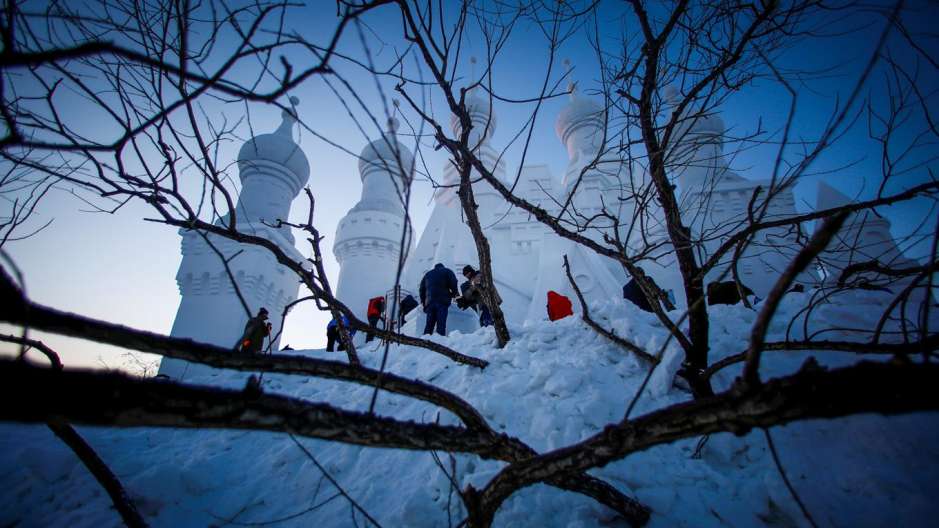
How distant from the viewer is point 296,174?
15773mm

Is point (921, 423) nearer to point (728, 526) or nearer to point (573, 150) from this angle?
point (728, 526)

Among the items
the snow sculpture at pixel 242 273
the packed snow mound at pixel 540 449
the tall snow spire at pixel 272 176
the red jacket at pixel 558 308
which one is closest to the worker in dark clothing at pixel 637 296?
the red jacket at pixel 558 308

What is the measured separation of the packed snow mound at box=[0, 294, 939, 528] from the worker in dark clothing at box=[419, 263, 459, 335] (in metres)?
3.04

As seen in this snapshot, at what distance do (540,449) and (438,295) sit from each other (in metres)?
4.88

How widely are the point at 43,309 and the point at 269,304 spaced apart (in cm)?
1277

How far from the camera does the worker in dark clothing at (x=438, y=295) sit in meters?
7.28

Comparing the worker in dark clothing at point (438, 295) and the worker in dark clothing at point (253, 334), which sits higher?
the worker in dark clothing at point (438, 295)

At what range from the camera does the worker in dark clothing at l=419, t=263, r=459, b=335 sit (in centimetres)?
728

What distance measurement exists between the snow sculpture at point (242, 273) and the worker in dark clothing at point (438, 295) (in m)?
5.45

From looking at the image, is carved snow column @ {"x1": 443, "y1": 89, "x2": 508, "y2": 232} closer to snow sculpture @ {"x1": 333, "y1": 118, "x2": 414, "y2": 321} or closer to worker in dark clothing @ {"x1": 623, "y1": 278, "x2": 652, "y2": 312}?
snow sculpture @ {"x1": 333, "y1": 118, "x2": 414, "y2": 321}

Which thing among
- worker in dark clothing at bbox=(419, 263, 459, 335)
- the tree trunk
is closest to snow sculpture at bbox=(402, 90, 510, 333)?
worker in dark clothing at bbox=(419, 263, 459, 335)

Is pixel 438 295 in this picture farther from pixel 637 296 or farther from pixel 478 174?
pixel 478 174

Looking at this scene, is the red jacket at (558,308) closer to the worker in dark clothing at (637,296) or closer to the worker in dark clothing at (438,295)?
the worker in dark clothing at (637,296)

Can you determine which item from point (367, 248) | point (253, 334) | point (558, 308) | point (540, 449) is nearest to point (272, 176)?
point (367, 248)
